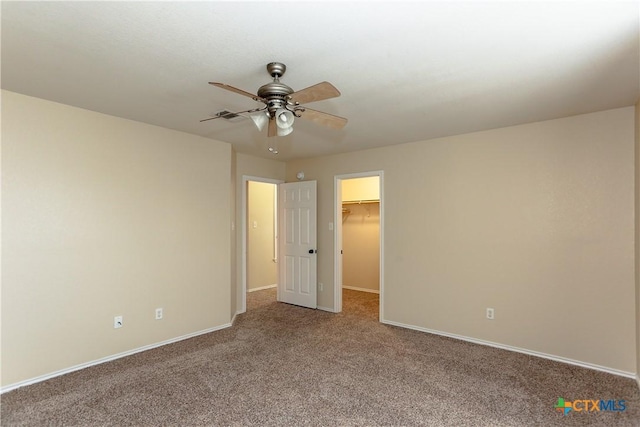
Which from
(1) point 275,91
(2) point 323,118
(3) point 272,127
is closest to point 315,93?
(1) point 275,91

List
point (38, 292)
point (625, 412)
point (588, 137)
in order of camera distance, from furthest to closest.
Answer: point (588, 137), point (38, 292), point (625, 412)

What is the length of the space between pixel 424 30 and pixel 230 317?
3876 mm

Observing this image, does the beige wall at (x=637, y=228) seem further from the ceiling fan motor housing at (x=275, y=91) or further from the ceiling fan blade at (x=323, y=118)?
the ceiling fan motor housing at (x=275, y=91)

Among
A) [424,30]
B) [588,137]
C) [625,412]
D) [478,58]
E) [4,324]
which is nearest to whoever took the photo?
[424,30]

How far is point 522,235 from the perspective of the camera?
3.50 meters

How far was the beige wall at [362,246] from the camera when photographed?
6434mm

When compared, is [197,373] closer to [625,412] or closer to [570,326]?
[625,412]

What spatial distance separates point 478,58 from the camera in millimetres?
2127

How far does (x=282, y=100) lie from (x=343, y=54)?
469 mm

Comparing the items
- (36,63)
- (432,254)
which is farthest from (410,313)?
(36,63)

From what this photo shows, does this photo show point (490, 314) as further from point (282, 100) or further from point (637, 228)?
point (282, 100)

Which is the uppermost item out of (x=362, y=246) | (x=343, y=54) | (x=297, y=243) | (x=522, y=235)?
(x=343, y=54)

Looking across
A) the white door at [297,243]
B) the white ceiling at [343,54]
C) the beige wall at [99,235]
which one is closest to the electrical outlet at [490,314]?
the white ceiling at [343,54]

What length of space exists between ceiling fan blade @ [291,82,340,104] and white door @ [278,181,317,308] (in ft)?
10.2
